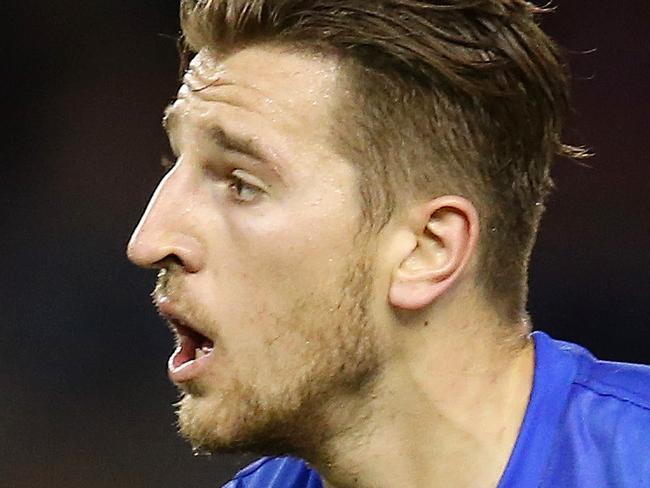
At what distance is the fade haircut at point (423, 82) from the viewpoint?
841 mm

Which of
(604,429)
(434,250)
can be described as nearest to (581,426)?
(604,429)

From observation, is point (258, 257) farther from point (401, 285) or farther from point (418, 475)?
point (418, 475)

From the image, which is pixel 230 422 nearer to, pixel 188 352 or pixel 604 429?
pixel 188 352

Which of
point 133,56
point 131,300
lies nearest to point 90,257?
point 131,300

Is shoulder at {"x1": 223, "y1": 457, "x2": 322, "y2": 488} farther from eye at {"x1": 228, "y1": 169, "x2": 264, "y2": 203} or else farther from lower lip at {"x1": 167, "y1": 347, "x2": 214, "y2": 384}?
eye at {"x1": 228, "y1": 169, "x2": 264, "y2": 203}

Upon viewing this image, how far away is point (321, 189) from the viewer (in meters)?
0.84

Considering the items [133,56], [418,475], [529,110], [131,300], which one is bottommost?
[418,475]

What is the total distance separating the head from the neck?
0.07 feet

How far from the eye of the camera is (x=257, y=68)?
86 cm

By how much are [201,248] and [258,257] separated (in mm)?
44

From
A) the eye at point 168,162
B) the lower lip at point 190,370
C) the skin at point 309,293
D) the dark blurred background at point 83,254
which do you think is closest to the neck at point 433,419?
the skin at point 309,293

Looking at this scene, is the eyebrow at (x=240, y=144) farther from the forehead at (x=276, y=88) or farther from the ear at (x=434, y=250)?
the ear at (x=434, y=250)

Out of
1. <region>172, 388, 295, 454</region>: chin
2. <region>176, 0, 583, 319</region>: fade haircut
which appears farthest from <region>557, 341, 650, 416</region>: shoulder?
<region>172, 388, 295, 454</region>: chin

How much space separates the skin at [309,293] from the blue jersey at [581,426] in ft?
0.09
